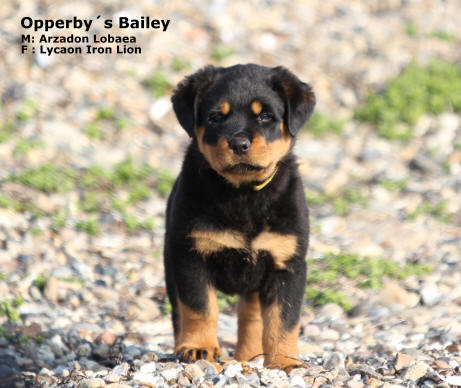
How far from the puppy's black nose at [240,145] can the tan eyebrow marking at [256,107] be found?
0.29m

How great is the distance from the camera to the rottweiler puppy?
4.17 metres

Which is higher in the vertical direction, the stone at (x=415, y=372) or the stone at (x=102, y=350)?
the stone at (x=415, y=372)

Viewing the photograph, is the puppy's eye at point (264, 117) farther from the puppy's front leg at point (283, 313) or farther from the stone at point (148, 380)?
the stone at point (148, 380)

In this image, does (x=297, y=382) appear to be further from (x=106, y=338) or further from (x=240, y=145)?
(x=106, y=338)

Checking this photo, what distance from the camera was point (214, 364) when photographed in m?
3.98

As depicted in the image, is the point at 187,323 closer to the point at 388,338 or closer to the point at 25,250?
the point at 388,338

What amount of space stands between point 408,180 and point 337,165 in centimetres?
86

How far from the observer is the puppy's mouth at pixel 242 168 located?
414 centimetres

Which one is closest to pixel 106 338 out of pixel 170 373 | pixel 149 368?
pixel 149 368

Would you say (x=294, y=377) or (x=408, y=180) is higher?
(x=408, y=180)

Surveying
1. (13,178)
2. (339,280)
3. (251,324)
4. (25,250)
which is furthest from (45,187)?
(251,324)

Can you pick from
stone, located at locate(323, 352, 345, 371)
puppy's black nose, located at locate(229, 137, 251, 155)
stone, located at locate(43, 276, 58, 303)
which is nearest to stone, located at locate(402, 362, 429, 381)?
stone, located at locate(323, 352, 345, 371)

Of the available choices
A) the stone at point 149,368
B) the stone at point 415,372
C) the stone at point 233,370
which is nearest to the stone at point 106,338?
the stone at point 149,368

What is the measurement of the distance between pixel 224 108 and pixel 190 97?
1.07 feet
